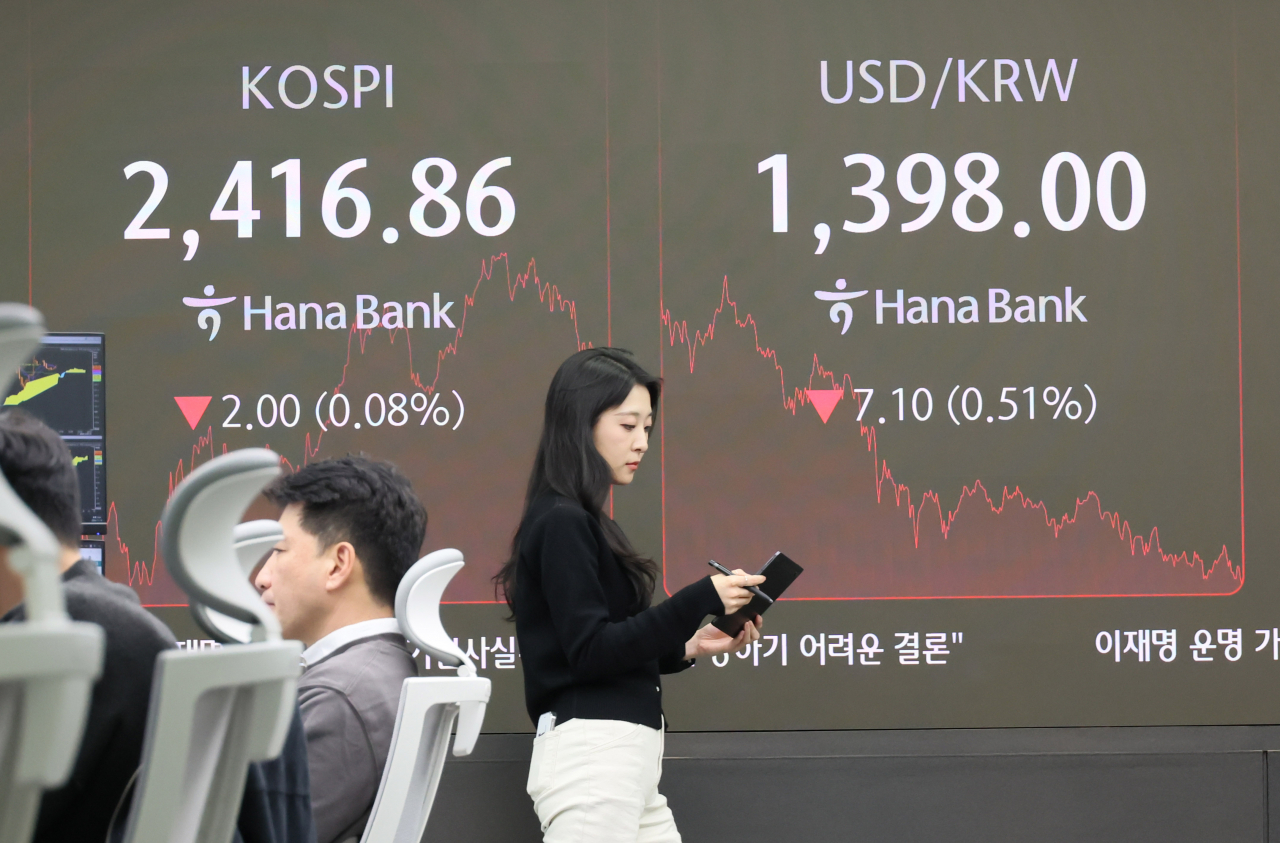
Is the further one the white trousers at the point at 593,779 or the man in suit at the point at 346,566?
the white trousers at the point at 593,779

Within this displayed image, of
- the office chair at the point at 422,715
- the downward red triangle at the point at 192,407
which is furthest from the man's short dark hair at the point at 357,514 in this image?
the downward red triangle at the point at 192,407

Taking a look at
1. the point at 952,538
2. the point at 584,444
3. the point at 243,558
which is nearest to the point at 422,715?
the point at 243,558

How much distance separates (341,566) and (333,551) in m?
0.03

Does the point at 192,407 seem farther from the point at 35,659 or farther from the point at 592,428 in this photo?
the point at 35,659

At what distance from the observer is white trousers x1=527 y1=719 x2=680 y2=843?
2150mm

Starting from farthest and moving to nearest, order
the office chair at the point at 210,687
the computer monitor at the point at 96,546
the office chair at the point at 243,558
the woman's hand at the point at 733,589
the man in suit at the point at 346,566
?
the computer monitor at the point at 96,546 → the woman's hand at the point at 733,589 → the man in suit at the point at 346,566 → the office chair at the point at 243,558 → the office chair at the point at 210,687

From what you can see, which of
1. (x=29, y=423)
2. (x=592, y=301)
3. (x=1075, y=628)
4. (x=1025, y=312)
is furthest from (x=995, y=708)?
(x=29, y=423)

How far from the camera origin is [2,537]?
58 cm

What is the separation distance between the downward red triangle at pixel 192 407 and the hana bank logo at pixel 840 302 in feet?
5.45

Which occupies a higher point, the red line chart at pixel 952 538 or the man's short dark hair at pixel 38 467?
the man's short dark hair at pixel 38 467

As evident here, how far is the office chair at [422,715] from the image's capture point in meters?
1.45

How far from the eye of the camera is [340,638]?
1.83 m

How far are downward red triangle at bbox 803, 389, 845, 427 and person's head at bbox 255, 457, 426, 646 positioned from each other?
164 cm

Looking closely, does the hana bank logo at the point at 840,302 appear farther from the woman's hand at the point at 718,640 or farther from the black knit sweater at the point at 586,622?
the black knit sweater at the point at 586,622
